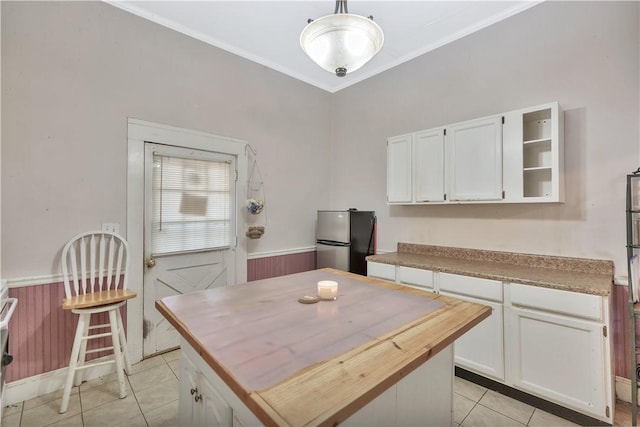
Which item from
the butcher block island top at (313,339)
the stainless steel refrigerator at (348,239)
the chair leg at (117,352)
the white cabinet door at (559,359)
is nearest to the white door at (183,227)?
the chair leg at (117,352)

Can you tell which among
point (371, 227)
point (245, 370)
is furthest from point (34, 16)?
point (371, 227)

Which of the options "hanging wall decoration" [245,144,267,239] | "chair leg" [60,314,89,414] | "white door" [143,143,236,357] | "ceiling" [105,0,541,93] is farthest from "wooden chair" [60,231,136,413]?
"ceiling" [105,0,541,93]

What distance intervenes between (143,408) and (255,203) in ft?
6.26

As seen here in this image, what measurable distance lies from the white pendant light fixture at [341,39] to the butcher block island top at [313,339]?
4.10 ft

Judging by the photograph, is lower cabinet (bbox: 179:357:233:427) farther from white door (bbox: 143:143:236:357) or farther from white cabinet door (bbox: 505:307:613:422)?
white cabinet door (bbox: 505:307:613:422)

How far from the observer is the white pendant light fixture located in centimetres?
143

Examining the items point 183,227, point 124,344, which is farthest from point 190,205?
point 124,344

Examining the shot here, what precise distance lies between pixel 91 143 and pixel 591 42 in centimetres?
392

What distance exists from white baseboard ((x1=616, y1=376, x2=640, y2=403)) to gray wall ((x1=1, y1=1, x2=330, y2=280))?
150 inches

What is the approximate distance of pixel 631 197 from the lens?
1894 millimetres

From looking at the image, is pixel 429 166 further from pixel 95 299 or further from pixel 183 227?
pixel 95 299

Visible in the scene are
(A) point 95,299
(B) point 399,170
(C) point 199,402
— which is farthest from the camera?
(B) point 399,170

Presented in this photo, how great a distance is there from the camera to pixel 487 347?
2111 mm

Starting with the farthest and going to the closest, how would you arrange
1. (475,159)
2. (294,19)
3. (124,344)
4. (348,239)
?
(348,239)
(294,19)
(475,159)
(124,344)
